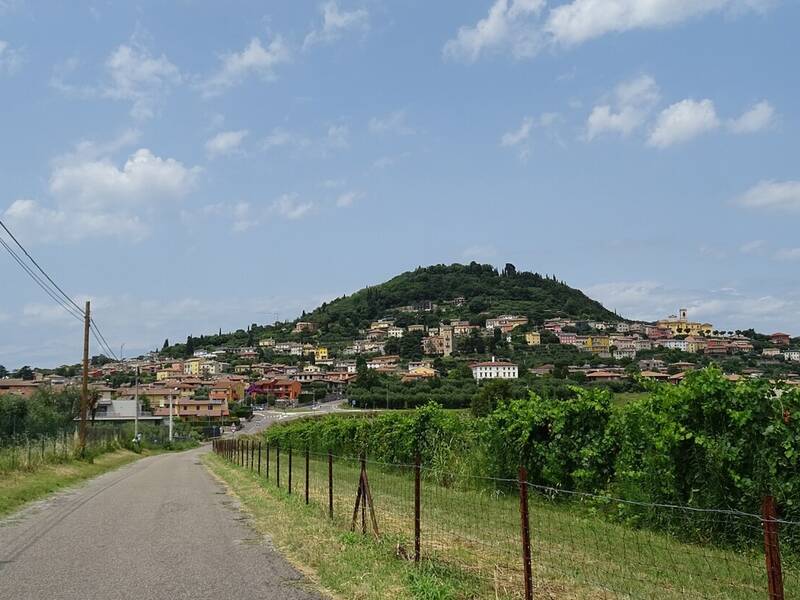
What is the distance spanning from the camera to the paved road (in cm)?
790

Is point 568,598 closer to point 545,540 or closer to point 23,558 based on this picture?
point 545,540

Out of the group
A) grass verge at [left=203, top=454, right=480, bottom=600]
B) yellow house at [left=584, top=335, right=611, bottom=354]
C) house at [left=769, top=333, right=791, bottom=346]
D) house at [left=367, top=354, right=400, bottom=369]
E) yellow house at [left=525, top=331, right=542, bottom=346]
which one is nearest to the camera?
grass verge at [left=203, top=454, right=480, bottom=600]

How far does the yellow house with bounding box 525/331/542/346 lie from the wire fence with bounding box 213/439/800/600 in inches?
5602

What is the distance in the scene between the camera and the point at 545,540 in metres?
9.90

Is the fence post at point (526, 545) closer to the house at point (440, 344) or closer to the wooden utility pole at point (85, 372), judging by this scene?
the wooden utility pole at point (85, 372)

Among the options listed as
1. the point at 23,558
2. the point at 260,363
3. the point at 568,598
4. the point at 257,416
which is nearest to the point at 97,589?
the point at 23,558

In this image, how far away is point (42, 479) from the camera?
23812 millimetres

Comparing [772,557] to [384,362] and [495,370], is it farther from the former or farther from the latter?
[384,362]

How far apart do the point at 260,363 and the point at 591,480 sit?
190 meters

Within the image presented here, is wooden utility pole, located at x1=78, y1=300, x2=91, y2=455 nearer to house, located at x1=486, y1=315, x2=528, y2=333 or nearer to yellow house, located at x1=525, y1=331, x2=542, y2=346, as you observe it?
yellow house, located at x1=525, y1=331, x2=542, y2=346

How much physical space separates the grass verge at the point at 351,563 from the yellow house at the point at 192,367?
175847mm

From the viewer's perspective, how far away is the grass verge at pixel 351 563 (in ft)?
24.1

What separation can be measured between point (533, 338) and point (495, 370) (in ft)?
145

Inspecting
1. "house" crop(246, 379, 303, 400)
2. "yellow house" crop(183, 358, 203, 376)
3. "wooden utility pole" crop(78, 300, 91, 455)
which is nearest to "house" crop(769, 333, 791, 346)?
"wooden utility pole" crop(78, 300, 91, 455)
